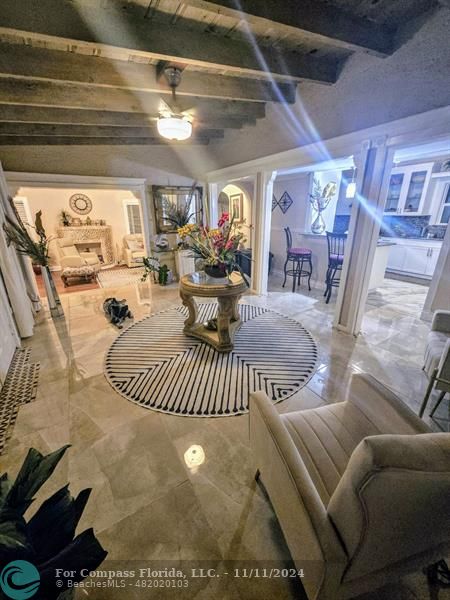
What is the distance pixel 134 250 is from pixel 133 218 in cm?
156

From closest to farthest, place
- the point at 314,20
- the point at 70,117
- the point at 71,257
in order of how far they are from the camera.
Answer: the point at 314,20, the point at 70,117, the point at 71,257

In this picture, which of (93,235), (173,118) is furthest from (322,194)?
(93,235)

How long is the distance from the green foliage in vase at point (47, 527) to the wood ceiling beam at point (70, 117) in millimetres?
3735

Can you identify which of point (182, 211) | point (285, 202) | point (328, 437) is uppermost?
point (285, 202)

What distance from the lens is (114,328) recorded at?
3436 mm

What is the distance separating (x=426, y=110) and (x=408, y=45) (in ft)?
1.78

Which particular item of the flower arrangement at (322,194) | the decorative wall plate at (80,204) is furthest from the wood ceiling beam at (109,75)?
the decorative wall plate at (80,204)

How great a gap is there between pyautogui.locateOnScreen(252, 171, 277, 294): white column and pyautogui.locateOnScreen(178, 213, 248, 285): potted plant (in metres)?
1.85

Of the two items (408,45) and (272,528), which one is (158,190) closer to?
(408,45)

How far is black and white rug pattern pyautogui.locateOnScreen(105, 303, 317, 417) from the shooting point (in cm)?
208

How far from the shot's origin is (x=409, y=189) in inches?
225

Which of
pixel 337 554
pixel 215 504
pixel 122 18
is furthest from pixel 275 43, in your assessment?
pixel 215 504

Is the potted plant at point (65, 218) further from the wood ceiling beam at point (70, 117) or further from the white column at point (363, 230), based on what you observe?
the white column at point (363, 230)

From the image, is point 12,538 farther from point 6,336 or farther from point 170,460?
point 6,336
